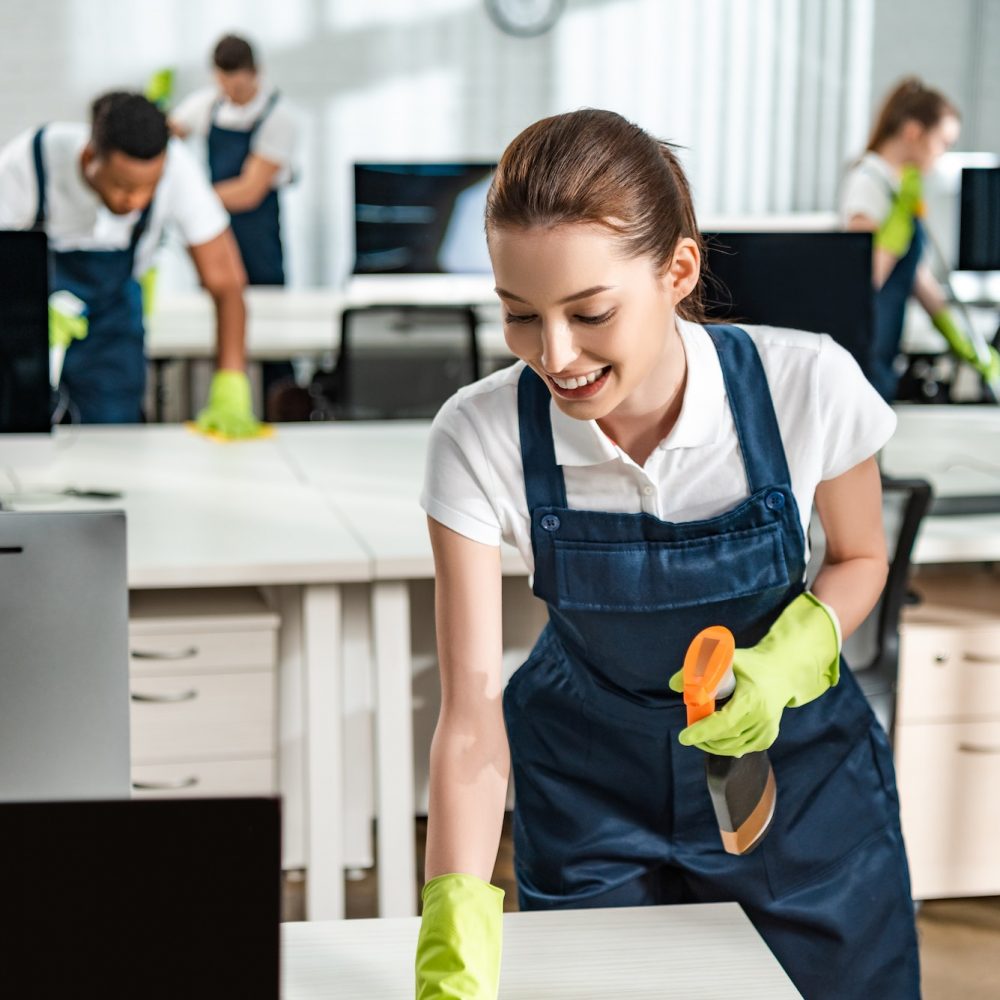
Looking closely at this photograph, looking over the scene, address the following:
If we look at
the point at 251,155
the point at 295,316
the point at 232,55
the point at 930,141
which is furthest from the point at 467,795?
the point at 251,155

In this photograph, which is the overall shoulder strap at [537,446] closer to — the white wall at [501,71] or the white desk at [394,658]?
the white desk at [394,658]

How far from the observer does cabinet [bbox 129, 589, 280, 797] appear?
7.02 feet

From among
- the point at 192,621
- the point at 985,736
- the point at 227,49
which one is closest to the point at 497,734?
the point at 192,621

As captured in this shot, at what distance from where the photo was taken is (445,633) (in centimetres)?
121

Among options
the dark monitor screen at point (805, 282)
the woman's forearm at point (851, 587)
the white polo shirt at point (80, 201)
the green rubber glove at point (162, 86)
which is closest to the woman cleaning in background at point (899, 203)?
the dark monitor screen at point (805, 282)

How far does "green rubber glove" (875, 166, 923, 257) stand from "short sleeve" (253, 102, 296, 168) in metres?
3.03

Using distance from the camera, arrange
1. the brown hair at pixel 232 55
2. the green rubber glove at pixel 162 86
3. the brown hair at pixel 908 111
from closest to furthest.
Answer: the brown hair at pixel 908 111 < the brown hair at pixel 232 55 < the green rubber glove at pixel 162 86

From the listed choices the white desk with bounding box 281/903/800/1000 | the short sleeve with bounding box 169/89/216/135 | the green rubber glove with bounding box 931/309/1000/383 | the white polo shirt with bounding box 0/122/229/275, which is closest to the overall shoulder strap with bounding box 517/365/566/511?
the white desk with bounding box 281/903/800/1000

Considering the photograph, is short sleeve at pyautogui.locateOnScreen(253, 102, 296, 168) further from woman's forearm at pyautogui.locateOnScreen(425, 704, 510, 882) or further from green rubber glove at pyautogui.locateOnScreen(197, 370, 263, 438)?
woman's forearm at pyautogui.locateOnScreen(425, 704, 510, 882)

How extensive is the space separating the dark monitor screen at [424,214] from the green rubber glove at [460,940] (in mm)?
3766

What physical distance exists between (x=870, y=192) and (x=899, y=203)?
11cm

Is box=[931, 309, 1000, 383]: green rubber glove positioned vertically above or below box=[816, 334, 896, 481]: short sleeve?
below

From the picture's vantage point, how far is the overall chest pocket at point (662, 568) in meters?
1.32

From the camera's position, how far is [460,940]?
1016 millimetres
